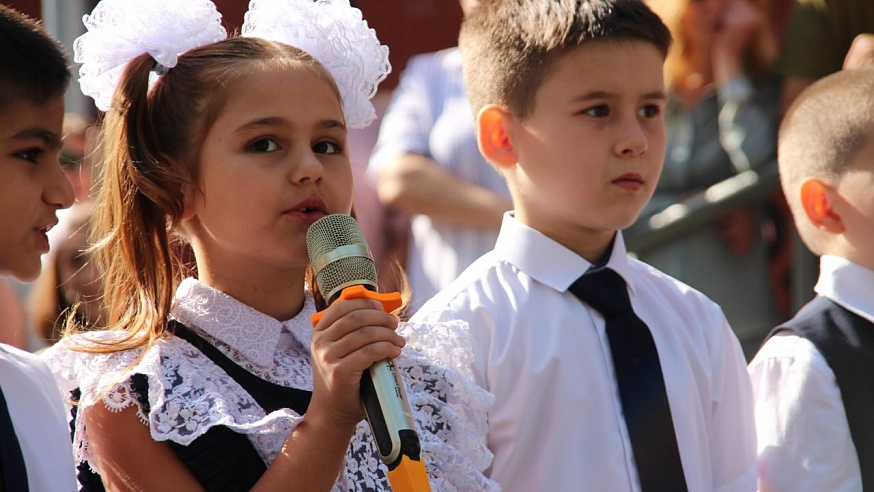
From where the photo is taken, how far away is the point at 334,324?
2.00 metres

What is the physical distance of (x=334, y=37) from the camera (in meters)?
2.61

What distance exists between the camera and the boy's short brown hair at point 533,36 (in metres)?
2.82

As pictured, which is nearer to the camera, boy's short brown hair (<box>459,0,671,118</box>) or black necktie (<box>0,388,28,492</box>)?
black necktie (<box>0,388,28,492</box>)

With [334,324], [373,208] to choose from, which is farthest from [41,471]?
[373,208]

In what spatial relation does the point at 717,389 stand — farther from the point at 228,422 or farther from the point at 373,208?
the point at 373,208

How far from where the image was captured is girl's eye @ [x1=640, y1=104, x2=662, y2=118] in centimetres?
282

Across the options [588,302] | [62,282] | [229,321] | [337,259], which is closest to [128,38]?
[229,321]

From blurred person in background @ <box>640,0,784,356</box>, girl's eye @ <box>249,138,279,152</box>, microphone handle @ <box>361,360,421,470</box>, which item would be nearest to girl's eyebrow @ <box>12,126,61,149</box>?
girl's eye @ <box>249,138,279,152</box>

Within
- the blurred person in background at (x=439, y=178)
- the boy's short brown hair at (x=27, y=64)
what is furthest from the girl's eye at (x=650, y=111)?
the boy's short brown hair at (x=27, y=64)

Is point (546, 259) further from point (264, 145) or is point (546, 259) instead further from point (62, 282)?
point (62, 282)

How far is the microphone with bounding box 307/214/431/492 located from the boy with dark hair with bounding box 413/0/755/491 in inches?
25.5

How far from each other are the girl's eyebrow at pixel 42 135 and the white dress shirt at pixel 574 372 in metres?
0.88

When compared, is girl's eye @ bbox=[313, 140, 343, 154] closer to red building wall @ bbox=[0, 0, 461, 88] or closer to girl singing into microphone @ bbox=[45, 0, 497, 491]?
girl singing into microphone @ bbox=[45, 0, 497, 491]

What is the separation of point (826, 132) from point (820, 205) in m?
0.19
